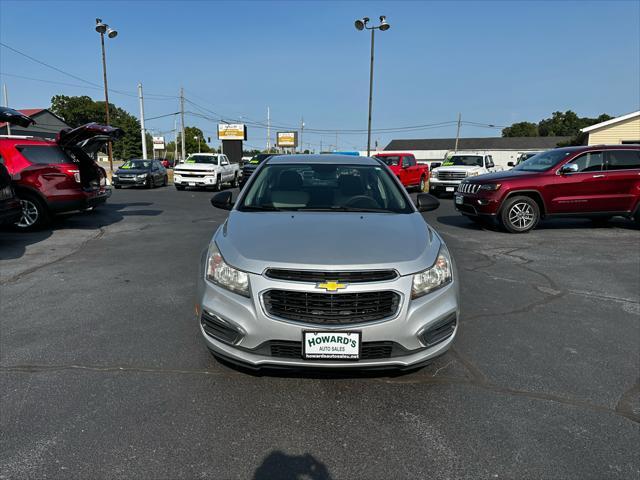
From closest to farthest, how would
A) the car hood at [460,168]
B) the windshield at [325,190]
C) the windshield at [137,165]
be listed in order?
the windshield at [325,190] → the car hood at [460,168] → the windshield at [137,165]

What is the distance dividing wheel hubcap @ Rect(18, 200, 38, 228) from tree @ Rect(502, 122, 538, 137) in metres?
128

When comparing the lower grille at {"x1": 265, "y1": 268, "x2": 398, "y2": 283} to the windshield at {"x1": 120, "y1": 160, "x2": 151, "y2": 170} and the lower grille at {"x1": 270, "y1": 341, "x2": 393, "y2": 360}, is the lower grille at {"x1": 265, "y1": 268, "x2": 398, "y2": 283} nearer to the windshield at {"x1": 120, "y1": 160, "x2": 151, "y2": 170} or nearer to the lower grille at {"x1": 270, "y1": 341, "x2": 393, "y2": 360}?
the lower grille at {"x1": 270, "y1": 341, "x2": 393, "y2": 360}

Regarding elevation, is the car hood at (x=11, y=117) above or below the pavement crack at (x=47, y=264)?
above

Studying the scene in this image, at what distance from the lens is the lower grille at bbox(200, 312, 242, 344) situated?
262 centimetres

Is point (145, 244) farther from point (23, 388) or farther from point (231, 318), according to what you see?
point (231, 318)

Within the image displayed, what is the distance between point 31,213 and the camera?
28.9 ft

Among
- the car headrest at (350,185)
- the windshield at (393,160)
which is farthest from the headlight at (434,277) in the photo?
the windshield at (393,160)

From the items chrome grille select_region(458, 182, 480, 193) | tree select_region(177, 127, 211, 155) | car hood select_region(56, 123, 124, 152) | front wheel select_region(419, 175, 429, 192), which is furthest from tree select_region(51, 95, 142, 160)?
chrome grille select_region(458, 182, 480, 193)

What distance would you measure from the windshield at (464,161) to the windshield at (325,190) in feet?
49.6

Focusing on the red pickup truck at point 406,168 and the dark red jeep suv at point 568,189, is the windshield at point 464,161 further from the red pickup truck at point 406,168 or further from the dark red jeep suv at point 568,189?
the dark red jeep suv at point 568,189

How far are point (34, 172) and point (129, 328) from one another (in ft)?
21.3

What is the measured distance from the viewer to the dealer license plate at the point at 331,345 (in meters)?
2.51

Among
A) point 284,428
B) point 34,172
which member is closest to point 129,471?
point 284,428

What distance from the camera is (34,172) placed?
859 cm
